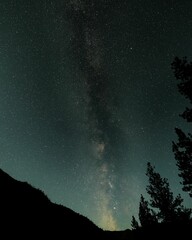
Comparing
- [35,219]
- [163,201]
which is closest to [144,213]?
[163,201]

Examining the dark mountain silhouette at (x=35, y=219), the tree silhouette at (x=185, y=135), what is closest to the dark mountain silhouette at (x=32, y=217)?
the dark mountain silhouette at (x=35, y=219)

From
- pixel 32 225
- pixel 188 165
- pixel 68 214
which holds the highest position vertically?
pixel 188 165

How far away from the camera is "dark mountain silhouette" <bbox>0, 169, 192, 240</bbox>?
10.4 metres

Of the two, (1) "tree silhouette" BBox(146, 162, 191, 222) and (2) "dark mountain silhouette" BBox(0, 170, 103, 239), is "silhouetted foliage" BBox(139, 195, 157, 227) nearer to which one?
(1) "tree silhouette" BBox(146, 162, 191, 222)

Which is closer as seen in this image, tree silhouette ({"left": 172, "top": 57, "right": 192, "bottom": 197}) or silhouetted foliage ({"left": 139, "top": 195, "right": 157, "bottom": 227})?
tree silhouette ({"left": 172, "top": 57, "right": 192, "bottom": 197})

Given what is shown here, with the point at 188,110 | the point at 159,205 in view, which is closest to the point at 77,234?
the point at 188,110

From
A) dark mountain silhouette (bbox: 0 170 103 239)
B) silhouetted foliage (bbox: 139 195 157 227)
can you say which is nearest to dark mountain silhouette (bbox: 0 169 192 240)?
dark mountain silhouette (bbox: 0 170 103 239)

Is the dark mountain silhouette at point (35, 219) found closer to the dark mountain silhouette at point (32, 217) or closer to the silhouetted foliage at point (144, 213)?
the dark mountain silhouette at point (32, 217)

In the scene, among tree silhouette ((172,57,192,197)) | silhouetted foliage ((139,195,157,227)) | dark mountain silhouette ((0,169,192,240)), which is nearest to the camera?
dark mountain silhouette ((0,169,192,240))

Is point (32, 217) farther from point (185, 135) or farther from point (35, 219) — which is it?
point (185, 135)

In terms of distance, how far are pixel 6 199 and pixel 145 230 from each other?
12.1m

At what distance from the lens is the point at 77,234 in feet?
43.2

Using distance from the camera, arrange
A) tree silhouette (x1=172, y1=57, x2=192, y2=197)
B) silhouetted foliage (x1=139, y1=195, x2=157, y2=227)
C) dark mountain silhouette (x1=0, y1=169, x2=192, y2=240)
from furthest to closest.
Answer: silhouetted foliage (x1=139, y1=195, x2=157, y2=227), tree silhouette (x1=172, y1=57, x2=192, y2=197), dark mountain silhouette (x1=0, y1=169, x2=192, y2=240)

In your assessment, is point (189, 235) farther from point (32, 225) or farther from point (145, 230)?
point (32, 225)
